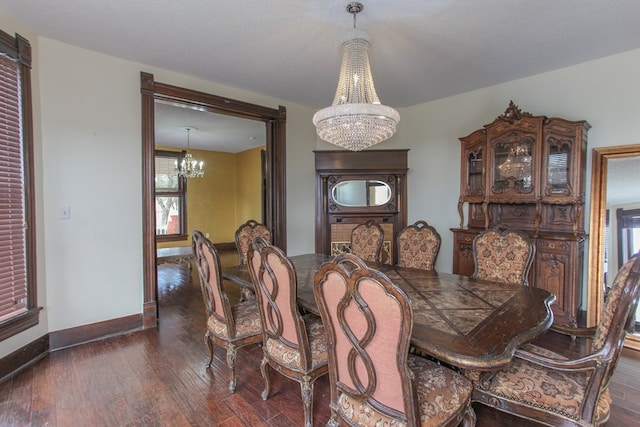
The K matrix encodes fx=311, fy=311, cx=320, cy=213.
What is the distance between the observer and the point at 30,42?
248cm

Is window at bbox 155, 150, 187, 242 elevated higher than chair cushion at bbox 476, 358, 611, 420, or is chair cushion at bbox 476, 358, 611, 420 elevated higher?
window at bbox 155, 150, 187, 242

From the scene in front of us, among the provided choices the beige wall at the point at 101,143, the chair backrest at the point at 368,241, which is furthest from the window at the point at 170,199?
the chair backrest at the point at 368,241

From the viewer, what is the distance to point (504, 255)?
8.03ft

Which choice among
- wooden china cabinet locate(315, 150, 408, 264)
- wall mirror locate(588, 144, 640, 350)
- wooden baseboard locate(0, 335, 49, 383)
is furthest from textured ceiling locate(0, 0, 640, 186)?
wooden baseboard locate(0, 335, 49, 383)

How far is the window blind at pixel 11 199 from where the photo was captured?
7.47 ft

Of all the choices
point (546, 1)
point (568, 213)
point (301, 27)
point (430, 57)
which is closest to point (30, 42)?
point (301, 27)

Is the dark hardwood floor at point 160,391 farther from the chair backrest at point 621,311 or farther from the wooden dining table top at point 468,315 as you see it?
the chair backrest at point 621,311

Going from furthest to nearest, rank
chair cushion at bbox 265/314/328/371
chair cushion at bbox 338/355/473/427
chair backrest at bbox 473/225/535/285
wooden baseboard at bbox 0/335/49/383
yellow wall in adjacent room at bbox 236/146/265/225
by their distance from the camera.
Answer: yellow wall in adjacent room at bbox 236/146/265/225, chair backrest at bbox 473/225/535/285, wooden baseboard at bbox 0/335/49/383, chair cushion at bbox 265/314/328/371, chair cushion at bbox 338/355/473/427

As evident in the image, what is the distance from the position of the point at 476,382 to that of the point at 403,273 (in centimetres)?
103

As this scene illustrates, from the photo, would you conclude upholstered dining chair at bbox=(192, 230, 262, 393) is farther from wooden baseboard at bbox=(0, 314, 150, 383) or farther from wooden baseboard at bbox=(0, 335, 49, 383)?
wooden baseboard at bbox=(0, 335, 49, 383)

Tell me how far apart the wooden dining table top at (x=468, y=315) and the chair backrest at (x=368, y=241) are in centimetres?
75

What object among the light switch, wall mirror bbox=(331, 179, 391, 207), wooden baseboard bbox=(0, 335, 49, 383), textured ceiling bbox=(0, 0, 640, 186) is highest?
Result: textured ceiling bbox=(0, 0, 640, 186)

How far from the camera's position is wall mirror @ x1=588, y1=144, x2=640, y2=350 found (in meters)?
2.85

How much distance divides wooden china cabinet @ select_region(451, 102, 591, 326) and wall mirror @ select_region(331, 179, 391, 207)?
112 cm
